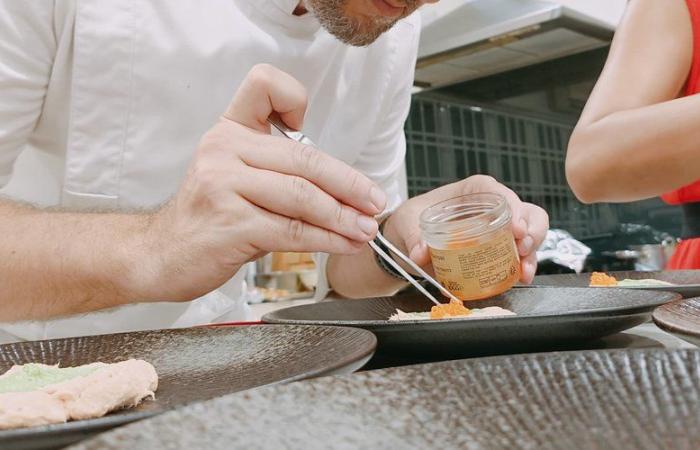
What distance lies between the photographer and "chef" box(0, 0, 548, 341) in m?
0.71

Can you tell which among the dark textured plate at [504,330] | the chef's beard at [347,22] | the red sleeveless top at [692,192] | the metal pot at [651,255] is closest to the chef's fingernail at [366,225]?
the dark textured plate at [504,330]

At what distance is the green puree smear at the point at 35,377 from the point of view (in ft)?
1.62

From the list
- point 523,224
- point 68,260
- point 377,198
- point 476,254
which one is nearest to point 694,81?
point 523,224

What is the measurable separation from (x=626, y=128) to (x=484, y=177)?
1.29 ft

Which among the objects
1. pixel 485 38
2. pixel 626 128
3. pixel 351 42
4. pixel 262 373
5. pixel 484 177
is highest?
pixel 485 38

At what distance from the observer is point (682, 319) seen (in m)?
0.50

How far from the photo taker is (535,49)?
9.98 feet

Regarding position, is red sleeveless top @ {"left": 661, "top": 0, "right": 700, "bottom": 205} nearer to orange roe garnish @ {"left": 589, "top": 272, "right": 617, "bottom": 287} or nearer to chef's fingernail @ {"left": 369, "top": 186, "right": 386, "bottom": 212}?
orange roe garnish @ {"left": 589, "top": 272, "right": 617, "bottom": 287}

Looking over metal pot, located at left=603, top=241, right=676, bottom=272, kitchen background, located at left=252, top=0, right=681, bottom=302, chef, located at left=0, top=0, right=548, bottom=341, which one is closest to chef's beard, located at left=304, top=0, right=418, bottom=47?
chef, located at left=0, top=0, right=548, bottom=341

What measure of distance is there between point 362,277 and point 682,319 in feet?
2.94

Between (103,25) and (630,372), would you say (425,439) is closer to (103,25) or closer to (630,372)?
(630,372)

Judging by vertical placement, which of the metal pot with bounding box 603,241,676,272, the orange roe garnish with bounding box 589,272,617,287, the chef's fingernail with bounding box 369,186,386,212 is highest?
the chef's fingernail with bounding box 369,186,386,212

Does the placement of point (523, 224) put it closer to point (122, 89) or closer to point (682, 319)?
point (682, 319)

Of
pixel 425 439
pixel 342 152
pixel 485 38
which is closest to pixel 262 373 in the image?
pixel 425 439
